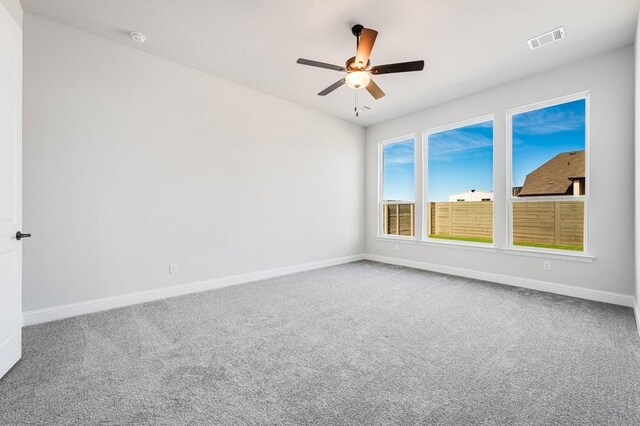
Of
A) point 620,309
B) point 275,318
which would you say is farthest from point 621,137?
point 275,318

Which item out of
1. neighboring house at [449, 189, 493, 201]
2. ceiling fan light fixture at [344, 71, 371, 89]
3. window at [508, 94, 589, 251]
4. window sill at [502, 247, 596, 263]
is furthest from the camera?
neighboring house at [449, 189, 493, 201]

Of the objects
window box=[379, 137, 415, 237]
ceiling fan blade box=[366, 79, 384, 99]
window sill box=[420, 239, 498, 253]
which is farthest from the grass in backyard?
ceiling fan blade box=[366, 79, 384, 99]

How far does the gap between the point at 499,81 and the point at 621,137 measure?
158 centimetres

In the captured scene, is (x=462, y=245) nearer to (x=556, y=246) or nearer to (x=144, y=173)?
(x=556, y=246)

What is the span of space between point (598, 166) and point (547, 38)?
63.4 inches

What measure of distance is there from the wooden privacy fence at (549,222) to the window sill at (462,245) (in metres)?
0.34

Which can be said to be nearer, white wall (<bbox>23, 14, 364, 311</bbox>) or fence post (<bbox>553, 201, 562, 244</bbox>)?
white wall (<bbox>23, 14, 364, 311</bbox>)

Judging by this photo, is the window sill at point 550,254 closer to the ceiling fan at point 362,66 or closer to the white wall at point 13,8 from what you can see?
the ceiling fan at point 362,66

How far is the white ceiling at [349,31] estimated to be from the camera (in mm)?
2658

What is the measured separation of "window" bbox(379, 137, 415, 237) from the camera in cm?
564

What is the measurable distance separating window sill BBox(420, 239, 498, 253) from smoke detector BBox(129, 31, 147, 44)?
195 inches

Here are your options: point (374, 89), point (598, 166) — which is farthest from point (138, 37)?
point (598, 166)

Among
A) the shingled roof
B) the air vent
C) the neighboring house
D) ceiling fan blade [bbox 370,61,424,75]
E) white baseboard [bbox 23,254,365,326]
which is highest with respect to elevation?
the air vent

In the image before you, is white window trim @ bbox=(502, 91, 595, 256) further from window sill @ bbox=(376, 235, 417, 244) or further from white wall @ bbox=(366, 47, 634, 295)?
window sill @ bbox=(376, 235, 417, 244)
